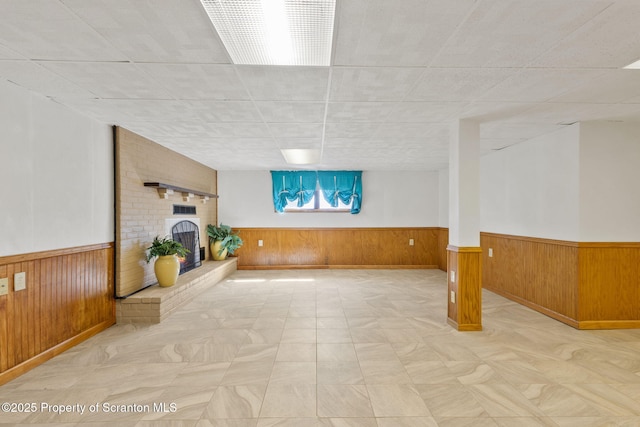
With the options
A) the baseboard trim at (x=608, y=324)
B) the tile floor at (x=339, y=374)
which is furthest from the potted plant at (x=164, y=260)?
the baseboard trim at (x=608, y=324)

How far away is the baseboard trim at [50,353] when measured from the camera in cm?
251

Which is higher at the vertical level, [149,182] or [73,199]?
[149,182]

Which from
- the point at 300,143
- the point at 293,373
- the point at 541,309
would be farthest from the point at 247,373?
the point at 541,309

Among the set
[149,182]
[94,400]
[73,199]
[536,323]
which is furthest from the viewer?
[149,182]

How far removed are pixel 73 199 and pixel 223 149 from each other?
7.53ft

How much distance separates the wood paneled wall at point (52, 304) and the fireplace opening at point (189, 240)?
163cm

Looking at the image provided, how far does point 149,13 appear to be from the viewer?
168cm

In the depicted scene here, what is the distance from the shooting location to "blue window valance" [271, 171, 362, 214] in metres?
7.32

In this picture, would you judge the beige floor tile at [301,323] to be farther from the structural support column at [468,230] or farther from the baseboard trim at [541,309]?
the baseboard trim at [541,309]

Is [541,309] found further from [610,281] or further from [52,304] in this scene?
[52,304]

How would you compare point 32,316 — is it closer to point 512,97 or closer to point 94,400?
point 94,400

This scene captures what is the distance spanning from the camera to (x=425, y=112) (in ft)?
10.7

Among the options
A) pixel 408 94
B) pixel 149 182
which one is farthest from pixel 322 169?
pixel 408 94

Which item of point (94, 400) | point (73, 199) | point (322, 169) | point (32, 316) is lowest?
point (94, 400)
